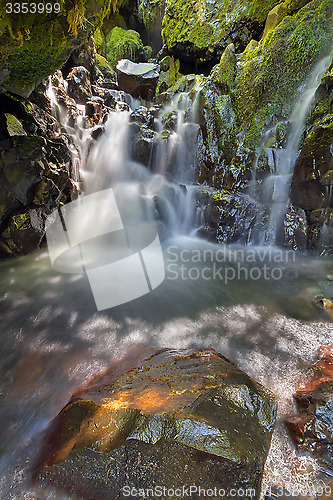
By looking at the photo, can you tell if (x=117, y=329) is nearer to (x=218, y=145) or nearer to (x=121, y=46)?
(x=218, y=145)

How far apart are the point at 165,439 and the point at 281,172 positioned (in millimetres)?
7683

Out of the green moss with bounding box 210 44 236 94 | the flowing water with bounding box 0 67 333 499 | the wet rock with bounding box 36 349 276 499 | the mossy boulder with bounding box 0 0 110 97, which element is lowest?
the flowing water with bounding box 0 67 333 499

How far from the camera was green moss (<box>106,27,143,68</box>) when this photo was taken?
18359 mm

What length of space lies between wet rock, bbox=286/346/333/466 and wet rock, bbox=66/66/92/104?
12.3 metres

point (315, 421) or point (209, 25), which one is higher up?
point (209, 25)

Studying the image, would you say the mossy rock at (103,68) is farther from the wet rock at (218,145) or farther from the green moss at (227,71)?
the green moss at (227,71)

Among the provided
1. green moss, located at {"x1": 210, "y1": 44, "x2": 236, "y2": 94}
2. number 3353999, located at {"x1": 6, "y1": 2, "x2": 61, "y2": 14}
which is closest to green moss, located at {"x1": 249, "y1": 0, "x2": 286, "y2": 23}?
green moss, located at {"x1": 210, "y1": 44, "x2": 236, "y2": 94}

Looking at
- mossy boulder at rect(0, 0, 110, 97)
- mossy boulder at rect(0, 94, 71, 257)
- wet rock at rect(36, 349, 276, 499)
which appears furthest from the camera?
mossy boulder at rect(0, 94, 71, 257)

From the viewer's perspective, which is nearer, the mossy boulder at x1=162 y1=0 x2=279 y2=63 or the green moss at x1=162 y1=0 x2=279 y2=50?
the green moss at x1=162 y1=0 x2=279 y2=50

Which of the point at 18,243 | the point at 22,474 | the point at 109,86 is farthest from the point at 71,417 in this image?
the point at 109,86

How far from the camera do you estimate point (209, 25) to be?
12.3 meters

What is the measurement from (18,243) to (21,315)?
8.13 ft

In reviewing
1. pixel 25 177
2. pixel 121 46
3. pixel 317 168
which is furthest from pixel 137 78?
pixel 317 168

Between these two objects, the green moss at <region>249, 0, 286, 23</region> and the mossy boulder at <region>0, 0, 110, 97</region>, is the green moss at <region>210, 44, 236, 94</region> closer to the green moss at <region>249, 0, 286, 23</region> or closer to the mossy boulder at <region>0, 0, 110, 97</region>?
the green moss at <region>249, 0, 286, 23</region>
